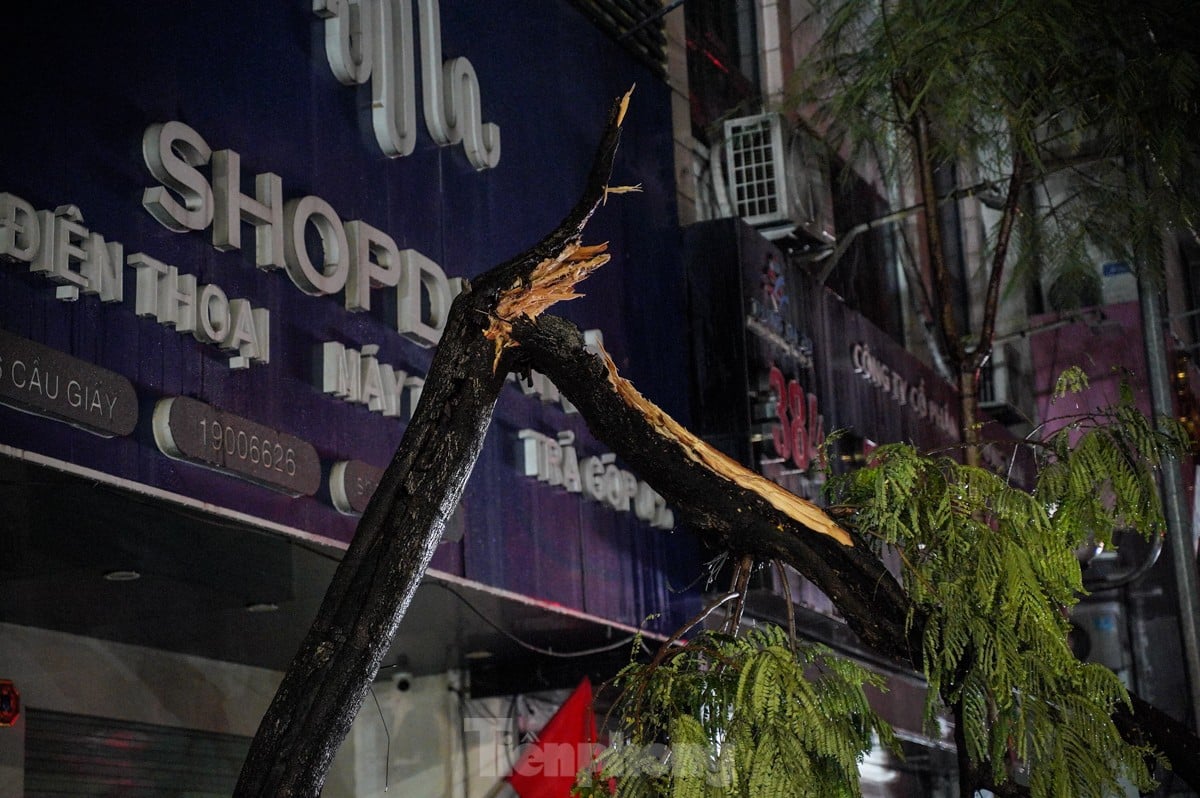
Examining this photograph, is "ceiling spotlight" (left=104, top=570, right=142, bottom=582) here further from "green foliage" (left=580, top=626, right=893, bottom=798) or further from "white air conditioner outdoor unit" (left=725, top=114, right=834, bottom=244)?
"white air conditioner outdoor unit" (left=725, top=114, right=834, bottom=244)

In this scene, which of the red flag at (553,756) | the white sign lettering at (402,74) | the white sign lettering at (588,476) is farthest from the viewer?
the red flag at (553,756)

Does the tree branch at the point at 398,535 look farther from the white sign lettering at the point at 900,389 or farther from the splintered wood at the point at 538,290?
the white sign lettering at the point at 900,389

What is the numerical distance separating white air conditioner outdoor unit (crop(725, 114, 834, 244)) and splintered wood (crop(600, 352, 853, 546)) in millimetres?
7633

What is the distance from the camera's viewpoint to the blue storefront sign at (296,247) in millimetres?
5012

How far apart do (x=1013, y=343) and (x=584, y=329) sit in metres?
8.92

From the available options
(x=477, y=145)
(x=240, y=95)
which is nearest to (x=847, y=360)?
(x=477, y=145)

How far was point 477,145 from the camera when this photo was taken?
25.4 ft

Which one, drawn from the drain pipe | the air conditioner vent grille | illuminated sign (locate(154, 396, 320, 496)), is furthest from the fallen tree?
the air conditioner vent grille

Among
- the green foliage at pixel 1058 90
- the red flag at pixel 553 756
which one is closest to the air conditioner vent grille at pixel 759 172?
the green foliage at pixel 1058 90

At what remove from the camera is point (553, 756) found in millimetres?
9445

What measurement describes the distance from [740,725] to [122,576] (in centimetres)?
434

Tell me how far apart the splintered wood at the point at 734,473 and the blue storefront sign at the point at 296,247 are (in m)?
2.46

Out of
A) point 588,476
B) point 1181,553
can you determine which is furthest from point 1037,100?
point 588,476

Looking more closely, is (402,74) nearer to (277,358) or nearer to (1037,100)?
(277,358)
